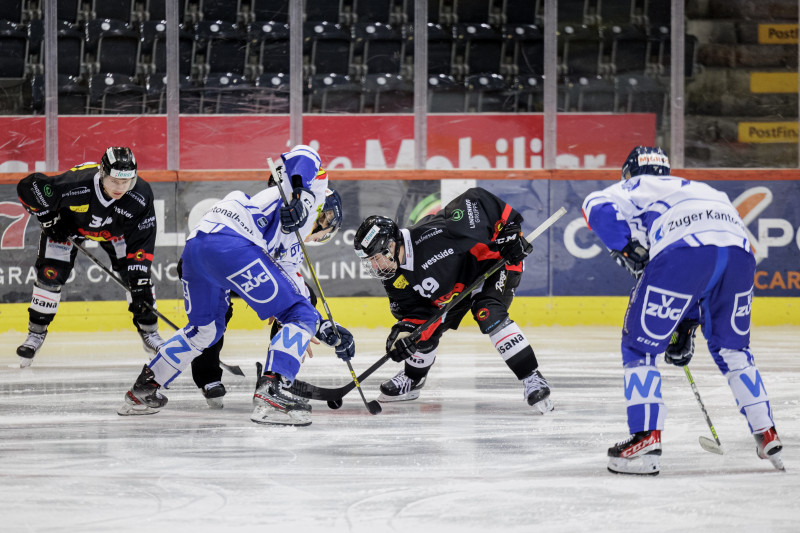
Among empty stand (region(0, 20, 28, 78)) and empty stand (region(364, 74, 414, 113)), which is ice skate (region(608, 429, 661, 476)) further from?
empty stand (region(0, 20, 28, 78))

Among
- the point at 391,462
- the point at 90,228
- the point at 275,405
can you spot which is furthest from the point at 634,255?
the point at 90,228

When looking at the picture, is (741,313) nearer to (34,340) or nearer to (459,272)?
(459,272)

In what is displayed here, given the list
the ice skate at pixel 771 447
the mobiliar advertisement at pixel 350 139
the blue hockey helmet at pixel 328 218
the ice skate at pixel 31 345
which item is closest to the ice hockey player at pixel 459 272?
the blue hockey helmet at pixel 328 218

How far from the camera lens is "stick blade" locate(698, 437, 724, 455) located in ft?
10.9

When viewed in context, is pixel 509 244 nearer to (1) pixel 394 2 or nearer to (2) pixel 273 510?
(2) pixel 273 510

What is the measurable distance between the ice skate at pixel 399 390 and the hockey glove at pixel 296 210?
98 centimetres

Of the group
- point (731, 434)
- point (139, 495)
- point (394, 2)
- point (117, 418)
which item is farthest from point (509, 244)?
point (394, 2)

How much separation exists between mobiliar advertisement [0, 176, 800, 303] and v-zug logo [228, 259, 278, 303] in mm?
3624

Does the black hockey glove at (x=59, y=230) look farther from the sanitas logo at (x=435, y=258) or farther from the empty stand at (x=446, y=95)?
the empty stand at (x=446, y=95)

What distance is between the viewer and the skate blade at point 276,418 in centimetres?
379

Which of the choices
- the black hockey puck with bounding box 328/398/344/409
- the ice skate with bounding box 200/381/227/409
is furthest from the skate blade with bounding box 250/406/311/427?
the ice skate with bounding box 200/381/227/409

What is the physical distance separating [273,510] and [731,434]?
5.91 ft

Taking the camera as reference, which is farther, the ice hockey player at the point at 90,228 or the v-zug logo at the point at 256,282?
the ice hockey player at the point at 90,228

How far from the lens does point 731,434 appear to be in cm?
365
